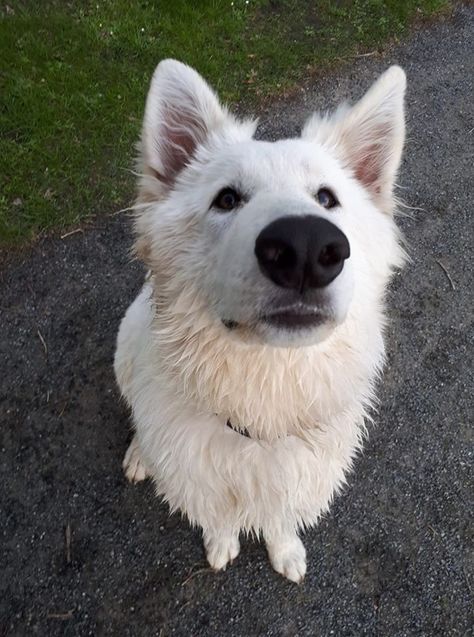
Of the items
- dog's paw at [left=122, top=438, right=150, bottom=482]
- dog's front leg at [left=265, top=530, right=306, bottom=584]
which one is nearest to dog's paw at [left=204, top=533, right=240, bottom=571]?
dog's front leg at [left=265, top=530, right=306, bottom=584]

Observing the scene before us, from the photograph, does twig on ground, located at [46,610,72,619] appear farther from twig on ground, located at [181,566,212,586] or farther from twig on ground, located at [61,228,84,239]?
twig on ground, located at [61,228,84,239]

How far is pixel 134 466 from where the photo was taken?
11.5ft

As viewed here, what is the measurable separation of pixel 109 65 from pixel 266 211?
3833 millimetres

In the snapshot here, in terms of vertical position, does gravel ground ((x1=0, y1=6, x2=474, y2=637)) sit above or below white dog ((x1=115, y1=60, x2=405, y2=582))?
below

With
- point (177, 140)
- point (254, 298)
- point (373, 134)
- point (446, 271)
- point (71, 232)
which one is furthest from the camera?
point (446, 271)

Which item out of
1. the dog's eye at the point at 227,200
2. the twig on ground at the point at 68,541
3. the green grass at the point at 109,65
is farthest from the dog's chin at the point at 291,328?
the green grass at the point at 109,65

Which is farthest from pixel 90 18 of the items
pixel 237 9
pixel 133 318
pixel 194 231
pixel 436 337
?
pixel 436 337

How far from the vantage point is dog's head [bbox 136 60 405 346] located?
5.77 feet

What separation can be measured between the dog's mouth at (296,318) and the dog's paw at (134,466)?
77.8 inches

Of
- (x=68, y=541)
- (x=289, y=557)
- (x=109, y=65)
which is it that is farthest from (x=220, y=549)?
(x=109, y=65)

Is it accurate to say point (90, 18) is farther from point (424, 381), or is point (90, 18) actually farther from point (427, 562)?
point (427, 562)

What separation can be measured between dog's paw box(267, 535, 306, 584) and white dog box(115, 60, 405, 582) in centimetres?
46

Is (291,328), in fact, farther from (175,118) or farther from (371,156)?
(175,118)

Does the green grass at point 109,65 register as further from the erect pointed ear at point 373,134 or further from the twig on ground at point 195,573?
the twig on ground at point 195,573
